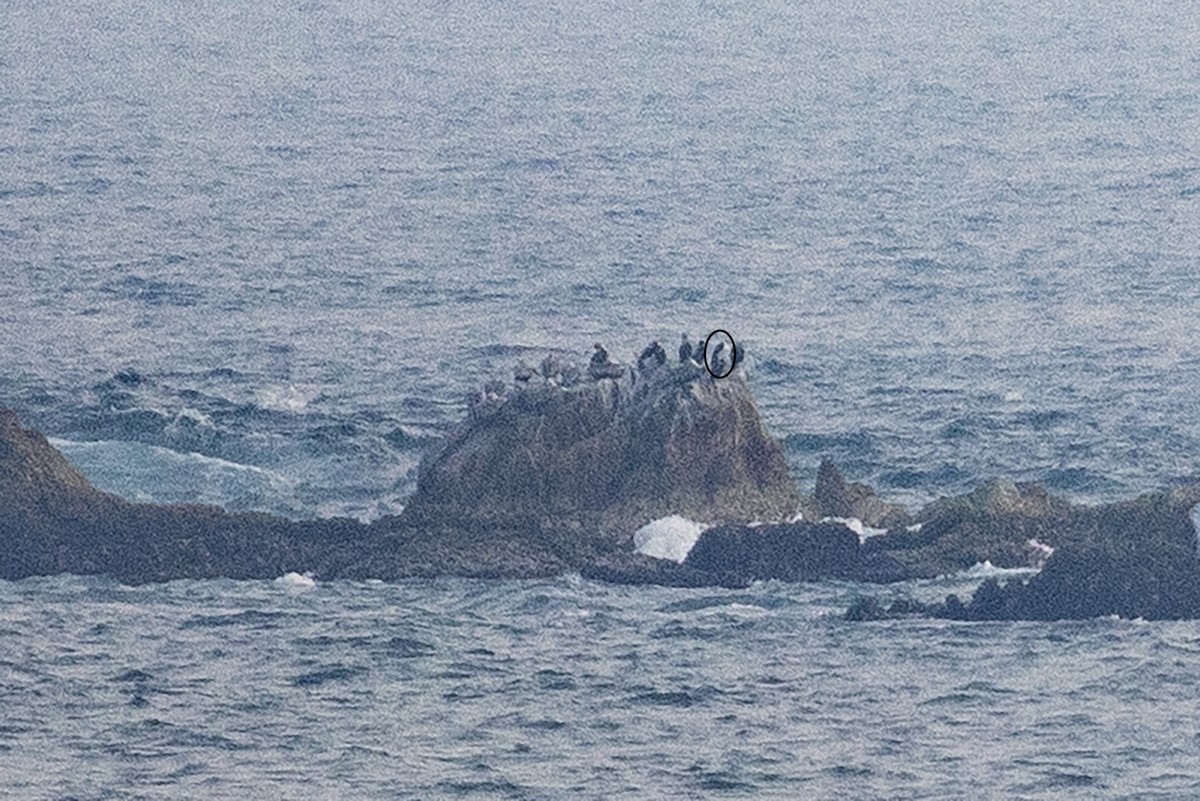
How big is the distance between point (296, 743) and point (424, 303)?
64545mm

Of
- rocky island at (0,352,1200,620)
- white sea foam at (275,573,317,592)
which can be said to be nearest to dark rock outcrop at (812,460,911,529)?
rocky island at (0,352,1200,620)

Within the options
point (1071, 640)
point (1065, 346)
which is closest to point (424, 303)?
point (1065, 346)

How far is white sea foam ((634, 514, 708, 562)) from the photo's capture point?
4055 inches

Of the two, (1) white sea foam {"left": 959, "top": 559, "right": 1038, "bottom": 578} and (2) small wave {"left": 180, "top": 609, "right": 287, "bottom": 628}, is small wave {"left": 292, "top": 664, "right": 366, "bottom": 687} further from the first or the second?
(1) white sea foam {"left": 959, "top": 559, "right": 1038, "bottom": 578}

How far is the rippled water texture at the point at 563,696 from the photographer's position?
87.1m

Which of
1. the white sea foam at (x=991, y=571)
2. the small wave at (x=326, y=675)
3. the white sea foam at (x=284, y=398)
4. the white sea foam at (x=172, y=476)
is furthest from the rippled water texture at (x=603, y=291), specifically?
the small wave at (x=326, y=675)

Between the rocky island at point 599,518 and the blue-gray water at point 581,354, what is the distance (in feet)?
4.78

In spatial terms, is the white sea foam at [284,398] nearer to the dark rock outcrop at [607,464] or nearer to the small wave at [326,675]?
the dark rock outcrop at [607,464]

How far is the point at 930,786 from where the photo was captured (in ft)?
283

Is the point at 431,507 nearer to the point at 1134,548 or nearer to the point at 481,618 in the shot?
the point at 481,618

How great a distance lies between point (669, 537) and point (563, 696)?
421 inches

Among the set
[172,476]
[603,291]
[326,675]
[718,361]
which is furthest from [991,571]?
[603,291]

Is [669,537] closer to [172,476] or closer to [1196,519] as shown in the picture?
[1196,519]

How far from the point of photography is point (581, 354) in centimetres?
14075
